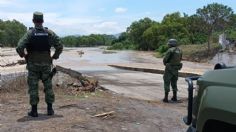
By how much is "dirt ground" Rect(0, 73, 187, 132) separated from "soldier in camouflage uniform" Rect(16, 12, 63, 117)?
0.44m

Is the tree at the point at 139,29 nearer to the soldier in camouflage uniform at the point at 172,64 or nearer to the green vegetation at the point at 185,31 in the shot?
the green vegetation at the point at 185,31

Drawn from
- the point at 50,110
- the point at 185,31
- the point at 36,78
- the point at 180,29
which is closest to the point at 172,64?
the point at 50,110

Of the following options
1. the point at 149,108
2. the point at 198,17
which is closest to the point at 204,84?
the point at 149,108

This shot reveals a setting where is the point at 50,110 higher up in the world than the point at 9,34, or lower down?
higher up

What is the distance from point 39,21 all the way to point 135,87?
8.35m

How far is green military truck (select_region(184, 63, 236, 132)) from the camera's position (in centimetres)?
381

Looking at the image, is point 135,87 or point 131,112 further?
point 135,87

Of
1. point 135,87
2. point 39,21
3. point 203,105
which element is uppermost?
point 39,21

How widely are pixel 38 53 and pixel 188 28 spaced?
35204mm

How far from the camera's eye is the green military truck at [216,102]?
3812 millimetres

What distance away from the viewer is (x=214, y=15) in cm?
3875

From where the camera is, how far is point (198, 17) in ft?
130

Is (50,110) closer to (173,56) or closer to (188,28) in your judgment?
(173,56)

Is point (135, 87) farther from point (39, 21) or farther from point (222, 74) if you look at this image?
point (222, 74)
